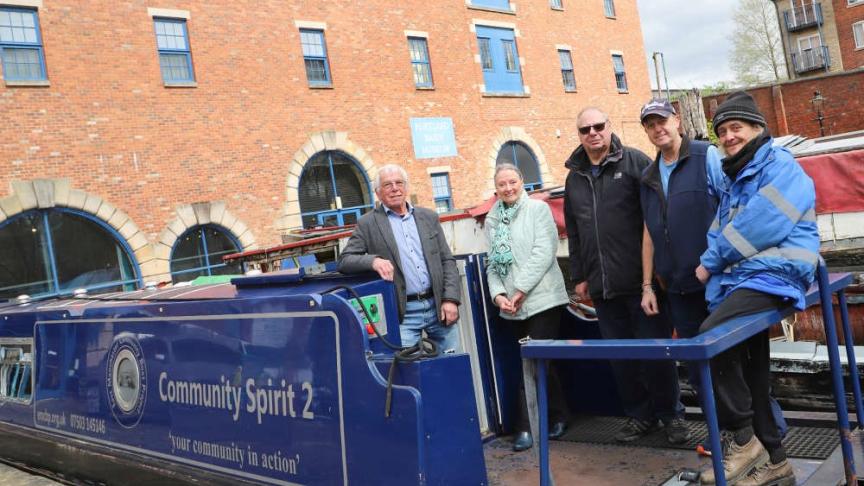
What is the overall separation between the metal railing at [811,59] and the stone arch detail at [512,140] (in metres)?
29.4

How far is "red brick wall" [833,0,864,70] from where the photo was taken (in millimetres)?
42844

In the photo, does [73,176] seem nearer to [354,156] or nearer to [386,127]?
[354,156]

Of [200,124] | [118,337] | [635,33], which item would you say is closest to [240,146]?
[200,124]

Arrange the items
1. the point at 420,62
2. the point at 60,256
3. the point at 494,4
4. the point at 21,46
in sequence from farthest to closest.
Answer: the point at 494,4, the point at 420,62, the point at 60,256, the point at 21,46

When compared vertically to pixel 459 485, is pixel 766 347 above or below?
above

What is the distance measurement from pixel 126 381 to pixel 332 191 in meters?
14.4

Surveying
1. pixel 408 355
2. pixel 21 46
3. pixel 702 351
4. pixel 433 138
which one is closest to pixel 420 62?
pixel 433 138

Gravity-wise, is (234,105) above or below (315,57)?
below

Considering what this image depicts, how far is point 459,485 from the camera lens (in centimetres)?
294

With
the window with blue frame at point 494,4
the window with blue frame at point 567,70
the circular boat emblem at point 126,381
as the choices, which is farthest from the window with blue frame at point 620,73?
the circular boat emblem at point 126,381

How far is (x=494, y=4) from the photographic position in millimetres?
24031

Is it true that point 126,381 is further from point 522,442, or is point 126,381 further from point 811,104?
point 811,104

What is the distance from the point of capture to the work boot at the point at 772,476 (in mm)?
2951

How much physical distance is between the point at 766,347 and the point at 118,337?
380 centimetres
